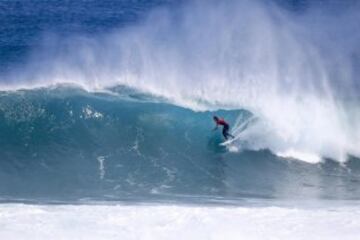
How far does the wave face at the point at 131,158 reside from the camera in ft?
60.8

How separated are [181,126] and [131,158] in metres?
2.91

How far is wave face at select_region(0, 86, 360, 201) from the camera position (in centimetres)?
1855

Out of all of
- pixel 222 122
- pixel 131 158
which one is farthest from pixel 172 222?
pixel 222 122

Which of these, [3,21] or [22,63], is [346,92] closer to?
[22,63]

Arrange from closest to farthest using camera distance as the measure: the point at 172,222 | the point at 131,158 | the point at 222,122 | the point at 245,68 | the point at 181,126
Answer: the point at 172,222, the point at 131,158, the point at 222,122, the point at 181,126, the point at 245,68

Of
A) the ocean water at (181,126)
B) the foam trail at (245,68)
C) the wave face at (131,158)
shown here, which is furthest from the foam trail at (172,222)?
the foam trail at (245,68)

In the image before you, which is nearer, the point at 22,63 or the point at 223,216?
the point at 223,216

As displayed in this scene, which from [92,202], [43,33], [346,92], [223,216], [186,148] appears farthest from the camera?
[43,33]

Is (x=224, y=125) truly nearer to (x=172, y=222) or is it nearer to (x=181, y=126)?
(x=181, y=126)

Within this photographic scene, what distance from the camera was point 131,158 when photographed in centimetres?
2067

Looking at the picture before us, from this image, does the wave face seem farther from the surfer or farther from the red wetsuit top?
the red wetsuit top

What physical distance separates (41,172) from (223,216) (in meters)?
5.77

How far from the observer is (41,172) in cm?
1955

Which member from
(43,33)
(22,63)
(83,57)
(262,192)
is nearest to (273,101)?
(262,192)
